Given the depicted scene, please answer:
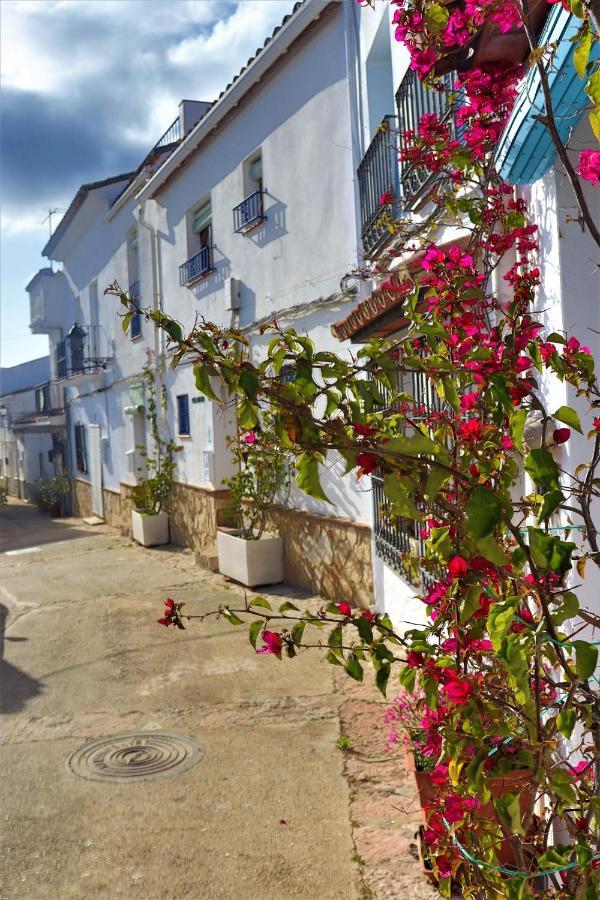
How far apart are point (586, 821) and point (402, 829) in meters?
2.29

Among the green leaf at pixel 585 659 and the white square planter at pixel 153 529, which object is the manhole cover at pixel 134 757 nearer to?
the green leaf at pixel 585 659

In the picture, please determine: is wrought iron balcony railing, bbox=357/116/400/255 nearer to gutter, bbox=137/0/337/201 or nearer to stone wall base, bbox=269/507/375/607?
gutter, bbox=137/0/337/201

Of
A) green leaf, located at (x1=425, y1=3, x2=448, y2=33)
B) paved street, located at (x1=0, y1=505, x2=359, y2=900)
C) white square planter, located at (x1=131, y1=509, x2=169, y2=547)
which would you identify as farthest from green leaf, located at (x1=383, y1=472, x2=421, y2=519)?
white square planter, located at (x1=131, y1=509, x2=169, y2=547)

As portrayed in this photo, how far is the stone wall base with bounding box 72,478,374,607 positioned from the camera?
8.76m

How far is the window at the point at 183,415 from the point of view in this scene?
14.5 meters

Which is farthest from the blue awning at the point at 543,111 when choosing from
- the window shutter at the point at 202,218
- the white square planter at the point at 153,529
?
the white square planter at the point at 153,529

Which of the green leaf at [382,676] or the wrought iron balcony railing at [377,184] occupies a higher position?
the wrought iron balcony railing at [377,184]

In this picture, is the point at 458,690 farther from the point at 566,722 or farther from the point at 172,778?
the point at 172,778

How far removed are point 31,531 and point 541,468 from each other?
65.7ft

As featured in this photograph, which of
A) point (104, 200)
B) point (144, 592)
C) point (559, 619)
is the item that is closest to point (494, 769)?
point (559, 619)

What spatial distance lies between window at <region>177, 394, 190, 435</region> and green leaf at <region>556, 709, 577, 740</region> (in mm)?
12963

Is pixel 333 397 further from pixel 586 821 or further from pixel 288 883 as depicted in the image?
pixel 288 883

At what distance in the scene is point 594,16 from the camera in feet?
6.10

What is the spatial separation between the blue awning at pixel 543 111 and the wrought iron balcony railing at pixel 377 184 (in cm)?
343
